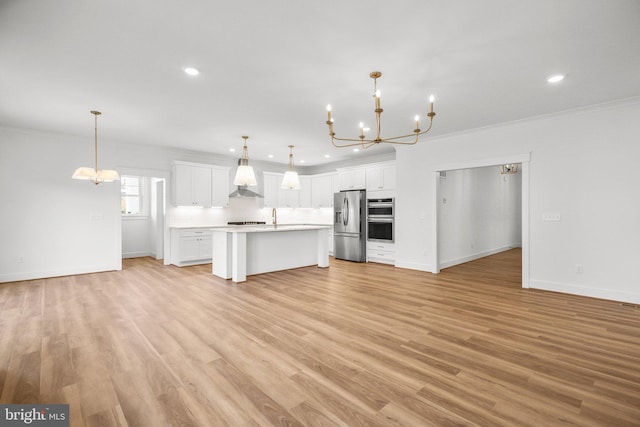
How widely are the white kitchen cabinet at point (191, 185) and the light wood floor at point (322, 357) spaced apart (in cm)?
293

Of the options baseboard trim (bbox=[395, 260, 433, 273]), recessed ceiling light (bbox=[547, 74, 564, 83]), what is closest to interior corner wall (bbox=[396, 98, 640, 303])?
recessed ceiling light (bbox=[547, 74, 564, 83])

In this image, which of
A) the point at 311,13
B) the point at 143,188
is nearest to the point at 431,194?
the point at 311,13

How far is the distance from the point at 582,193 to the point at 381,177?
372 cm

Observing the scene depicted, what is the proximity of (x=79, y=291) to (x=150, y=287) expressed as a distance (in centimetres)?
101

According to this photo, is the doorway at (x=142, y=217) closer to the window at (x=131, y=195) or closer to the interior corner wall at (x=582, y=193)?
the window at (x=131, y=195)

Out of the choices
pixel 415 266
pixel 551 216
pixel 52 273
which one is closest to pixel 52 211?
pixel 52 273

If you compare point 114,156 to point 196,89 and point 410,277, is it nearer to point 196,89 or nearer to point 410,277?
point 196,89

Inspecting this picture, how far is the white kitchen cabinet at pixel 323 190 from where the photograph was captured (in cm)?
862

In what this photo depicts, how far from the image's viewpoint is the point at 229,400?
74.7 inches

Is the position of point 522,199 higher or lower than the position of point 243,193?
lower

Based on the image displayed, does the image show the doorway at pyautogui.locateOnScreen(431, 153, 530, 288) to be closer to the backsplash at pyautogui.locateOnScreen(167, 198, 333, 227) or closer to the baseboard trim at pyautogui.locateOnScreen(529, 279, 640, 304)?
the baseboard trim at pyautogui.locateOnScreen(529, 279, 640, 304)

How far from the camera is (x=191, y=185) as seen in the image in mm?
7105

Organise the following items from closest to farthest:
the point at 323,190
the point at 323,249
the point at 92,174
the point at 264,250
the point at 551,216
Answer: the point at 92,174, the point at 551,216, the point at 264,250, the point at 323,249, the point at 323,190

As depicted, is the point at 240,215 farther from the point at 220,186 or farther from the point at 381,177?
the point at 381,177
